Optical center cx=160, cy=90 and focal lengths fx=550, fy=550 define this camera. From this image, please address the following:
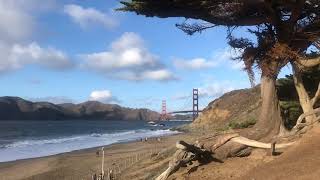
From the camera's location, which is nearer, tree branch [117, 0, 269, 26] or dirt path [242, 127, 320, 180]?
dirt path [242, 127, 320, 180]

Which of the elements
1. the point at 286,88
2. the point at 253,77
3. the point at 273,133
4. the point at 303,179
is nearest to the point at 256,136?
the point at 273,133

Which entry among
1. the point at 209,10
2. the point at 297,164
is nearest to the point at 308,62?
the point at 209,10

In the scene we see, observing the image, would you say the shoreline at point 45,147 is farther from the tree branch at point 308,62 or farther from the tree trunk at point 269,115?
the tree branch at point 308,62

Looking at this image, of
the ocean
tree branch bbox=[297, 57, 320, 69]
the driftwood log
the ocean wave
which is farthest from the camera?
the ocean

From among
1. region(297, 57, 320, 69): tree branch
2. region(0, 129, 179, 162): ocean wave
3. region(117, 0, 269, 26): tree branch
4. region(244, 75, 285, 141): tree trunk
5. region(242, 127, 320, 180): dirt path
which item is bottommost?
region(0, 129, 179, 162): ocean wave

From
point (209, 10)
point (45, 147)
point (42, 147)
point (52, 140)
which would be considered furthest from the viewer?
point (52, 140)

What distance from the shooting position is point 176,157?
51.2ft

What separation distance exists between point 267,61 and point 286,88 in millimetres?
7551

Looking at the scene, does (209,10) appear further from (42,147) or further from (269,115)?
(42,147)

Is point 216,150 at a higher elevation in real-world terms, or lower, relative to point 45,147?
higher

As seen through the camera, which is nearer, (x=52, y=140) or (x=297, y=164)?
(x=297, y=164)

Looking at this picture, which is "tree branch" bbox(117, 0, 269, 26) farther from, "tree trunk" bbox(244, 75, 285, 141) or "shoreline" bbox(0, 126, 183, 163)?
"shoreline" bbox(0, 126, 183, 163)

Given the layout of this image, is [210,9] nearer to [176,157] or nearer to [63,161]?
[176,157]

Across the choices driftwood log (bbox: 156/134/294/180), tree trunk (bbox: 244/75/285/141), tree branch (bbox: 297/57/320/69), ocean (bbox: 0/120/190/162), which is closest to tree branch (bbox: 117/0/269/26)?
tree branch (bbox: 297/57/320/69)
